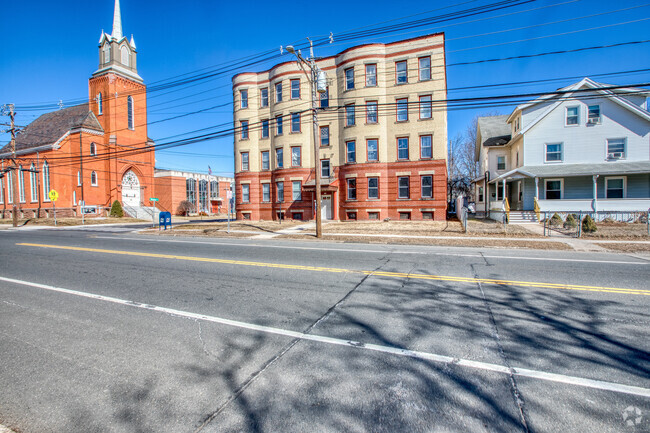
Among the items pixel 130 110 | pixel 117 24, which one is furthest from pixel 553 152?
A: pixel 117 24

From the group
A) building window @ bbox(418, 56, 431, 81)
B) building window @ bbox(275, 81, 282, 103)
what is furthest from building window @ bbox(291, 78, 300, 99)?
building window @ bbox(418, 56, 431, 81)

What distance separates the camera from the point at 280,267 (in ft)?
26.9

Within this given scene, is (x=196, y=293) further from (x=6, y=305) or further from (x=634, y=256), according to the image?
(x=634, y=256)

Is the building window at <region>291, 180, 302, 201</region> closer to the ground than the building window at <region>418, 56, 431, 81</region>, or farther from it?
closer to the ground

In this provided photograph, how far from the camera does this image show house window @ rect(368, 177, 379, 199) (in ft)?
86.2

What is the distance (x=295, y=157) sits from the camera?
28.7m

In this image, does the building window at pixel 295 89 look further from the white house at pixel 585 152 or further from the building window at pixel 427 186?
the white house at pixel 585 152

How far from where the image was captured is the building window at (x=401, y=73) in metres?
25.3

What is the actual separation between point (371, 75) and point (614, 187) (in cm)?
1947

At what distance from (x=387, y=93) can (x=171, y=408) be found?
2678 cm

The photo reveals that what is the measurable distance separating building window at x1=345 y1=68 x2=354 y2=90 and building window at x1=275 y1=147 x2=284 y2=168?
26.4ft

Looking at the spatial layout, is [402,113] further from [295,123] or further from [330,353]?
[330,353]

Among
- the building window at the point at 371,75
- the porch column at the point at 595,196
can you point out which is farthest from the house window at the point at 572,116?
the building window at the point at 371,75

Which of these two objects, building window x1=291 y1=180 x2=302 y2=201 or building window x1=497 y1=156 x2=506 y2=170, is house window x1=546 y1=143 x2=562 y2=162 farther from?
building window x1=291 y1=180 x2=302 y2=201
